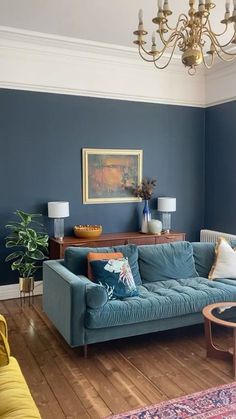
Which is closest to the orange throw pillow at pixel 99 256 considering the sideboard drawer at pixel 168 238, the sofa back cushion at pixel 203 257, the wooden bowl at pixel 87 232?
the sofa back cushion at pixel 203 257

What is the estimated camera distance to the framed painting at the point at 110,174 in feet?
17.8

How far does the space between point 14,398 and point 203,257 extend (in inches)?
125

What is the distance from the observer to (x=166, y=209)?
5.71m

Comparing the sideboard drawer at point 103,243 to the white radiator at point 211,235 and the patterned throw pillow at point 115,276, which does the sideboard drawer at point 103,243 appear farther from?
the white radiator at point 211,235

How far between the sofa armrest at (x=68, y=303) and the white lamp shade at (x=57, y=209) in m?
1.34

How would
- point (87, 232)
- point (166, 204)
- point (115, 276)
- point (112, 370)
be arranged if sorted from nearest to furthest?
point (112, 370)
point (115, 276)
point (87, 232)
point (166, 204)

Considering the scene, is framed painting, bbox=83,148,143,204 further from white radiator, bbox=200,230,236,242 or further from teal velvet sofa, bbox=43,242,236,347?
teal velvet sofa, bbox=43,242,236,347

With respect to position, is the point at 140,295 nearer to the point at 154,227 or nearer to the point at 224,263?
the point at 224,263

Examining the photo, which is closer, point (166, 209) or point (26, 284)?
point (26, 284)

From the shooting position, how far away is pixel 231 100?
5699 millimetres

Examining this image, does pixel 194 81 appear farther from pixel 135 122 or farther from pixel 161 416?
pixel 161 416

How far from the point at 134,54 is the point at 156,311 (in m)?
3.66

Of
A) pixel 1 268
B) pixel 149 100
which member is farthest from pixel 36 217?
pixel 149 100

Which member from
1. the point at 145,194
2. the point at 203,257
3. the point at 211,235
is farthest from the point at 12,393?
the point at 211,235
